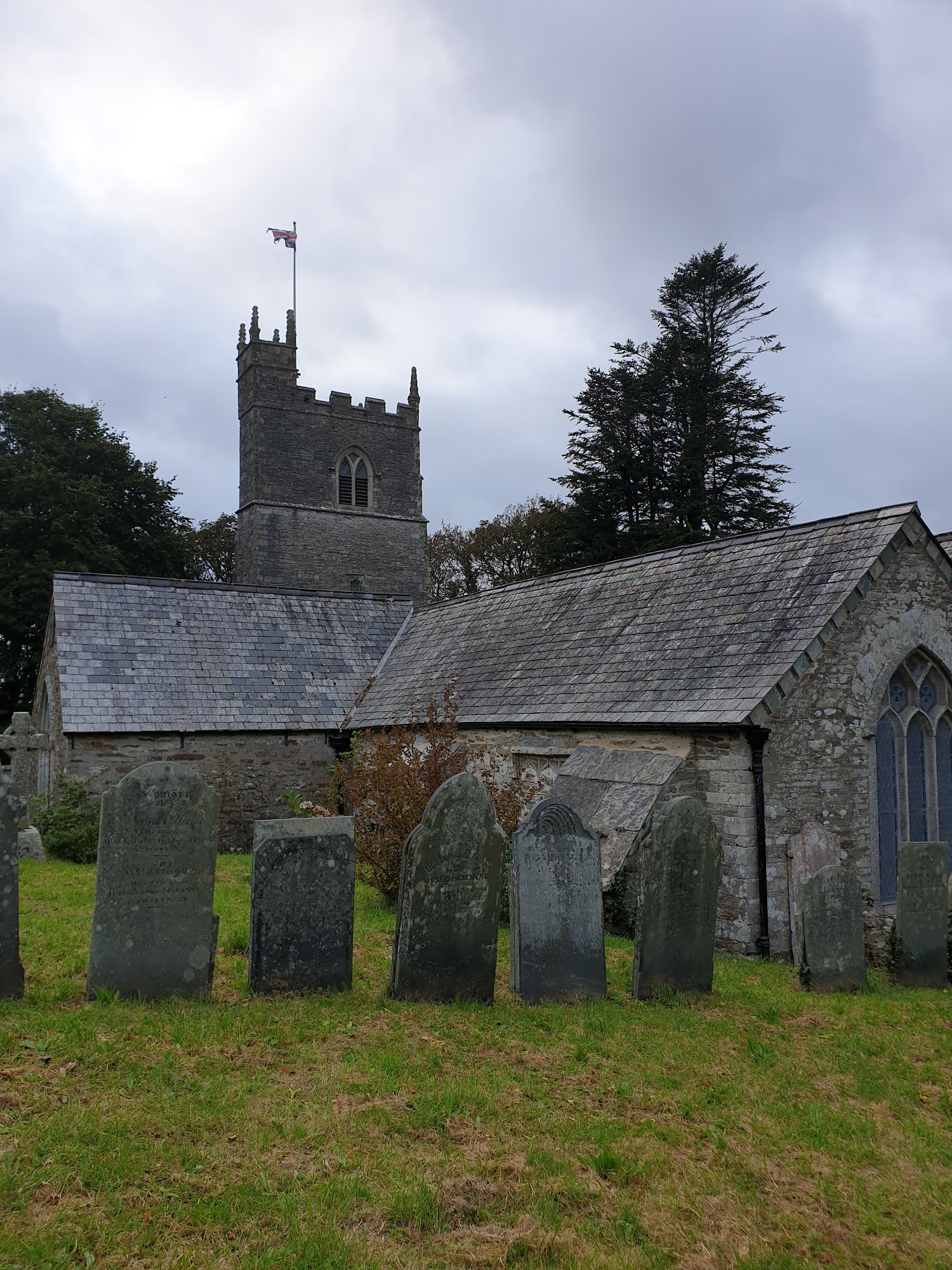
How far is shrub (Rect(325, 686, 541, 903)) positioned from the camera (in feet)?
38.6

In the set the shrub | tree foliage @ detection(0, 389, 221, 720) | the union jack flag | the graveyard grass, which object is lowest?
the graveyard grass

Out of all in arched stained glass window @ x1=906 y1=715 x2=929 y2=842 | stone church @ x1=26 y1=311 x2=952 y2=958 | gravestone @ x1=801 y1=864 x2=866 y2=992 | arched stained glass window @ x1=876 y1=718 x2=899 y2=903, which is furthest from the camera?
arched stained glass window @ x1=906 y1=715 x2=929 y2=842

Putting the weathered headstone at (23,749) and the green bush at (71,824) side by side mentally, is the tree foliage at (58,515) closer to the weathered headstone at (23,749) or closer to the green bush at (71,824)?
the weathered headstone at (23,749)

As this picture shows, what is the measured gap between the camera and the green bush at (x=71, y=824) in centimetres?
1472

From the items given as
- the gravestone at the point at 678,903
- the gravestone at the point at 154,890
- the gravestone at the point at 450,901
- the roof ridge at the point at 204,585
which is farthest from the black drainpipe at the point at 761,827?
the roof ridge at the point at 204,585

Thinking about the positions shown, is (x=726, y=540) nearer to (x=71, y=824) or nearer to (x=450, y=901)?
(x=450, y=901)

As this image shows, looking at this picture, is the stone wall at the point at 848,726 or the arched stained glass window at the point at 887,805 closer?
the stone wall at the point at 848,726

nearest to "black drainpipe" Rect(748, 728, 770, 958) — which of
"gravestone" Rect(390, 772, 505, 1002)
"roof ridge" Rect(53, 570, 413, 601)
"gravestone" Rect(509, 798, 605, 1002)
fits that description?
"gravestone" Rect(509, 798, 605, 1002)

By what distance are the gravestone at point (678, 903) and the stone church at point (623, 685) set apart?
103 inches

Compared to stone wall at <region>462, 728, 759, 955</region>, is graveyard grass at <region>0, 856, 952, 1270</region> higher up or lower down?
lower down

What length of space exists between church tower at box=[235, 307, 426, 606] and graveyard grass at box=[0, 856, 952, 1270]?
31015mm

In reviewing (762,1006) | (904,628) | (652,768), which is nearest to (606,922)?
(652,768)

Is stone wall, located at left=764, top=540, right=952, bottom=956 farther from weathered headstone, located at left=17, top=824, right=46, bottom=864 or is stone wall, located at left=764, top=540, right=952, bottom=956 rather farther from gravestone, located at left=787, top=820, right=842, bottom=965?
weathered headstone, located at left=17, top=824, right=46, bottom=864

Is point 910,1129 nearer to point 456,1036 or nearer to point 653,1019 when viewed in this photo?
point 653,1019
